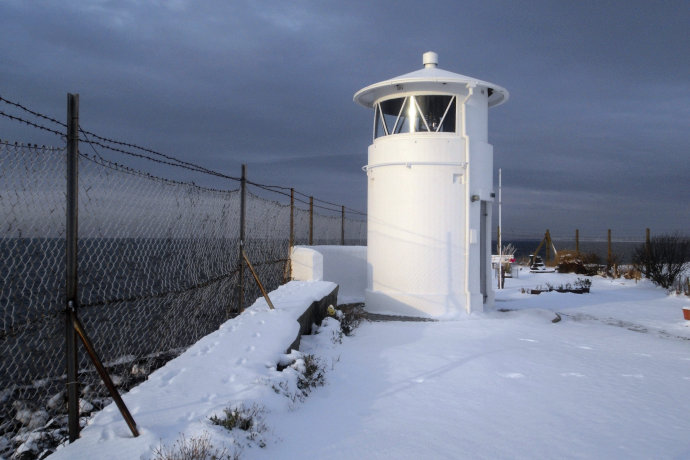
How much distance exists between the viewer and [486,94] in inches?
560

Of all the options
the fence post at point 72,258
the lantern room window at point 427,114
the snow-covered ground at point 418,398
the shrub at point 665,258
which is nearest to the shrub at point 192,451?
the snow-covered ground at point 418,398

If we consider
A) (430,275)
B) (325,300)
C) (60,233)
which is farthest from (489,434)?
(430,275)

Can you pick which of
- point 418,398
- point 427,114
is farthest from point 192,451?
point 427,114

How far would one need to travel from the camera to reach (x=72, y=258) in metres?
4.21

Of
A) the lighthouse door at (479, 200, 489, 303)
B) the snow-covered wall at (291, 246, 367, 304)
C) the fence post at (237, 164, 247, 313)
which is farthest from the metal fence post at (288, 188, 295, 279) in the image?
the lighthouse door at (479, 200, 489, 303)

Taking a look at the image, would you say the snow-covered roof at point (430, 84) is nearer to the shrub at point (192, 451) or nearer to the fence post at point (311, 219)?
the fence post at point (311, 219)

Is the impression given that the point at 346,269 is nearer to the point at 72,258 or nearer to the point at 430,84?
the point at 430,84

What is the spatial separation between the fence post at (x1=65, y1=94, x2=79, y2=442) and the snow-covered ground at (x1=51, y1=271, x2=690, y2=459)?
25 centimetres

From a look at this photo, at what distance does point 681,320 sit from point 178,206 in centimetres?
1313

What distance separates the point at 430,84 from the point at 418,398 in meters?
9.32

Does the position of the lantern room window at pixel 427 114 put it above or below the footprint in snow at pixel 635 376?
above

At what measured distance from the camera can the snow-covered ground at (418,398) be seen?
4.68 metres

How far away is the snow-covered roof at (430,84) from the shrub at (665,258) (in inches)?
452

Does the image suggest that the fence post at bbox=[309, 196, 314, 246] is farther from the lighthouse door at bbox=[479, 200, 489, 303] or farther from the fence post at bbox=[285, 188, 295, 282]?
the lighthouse door at bbox=[479, 200, 489, 303]
